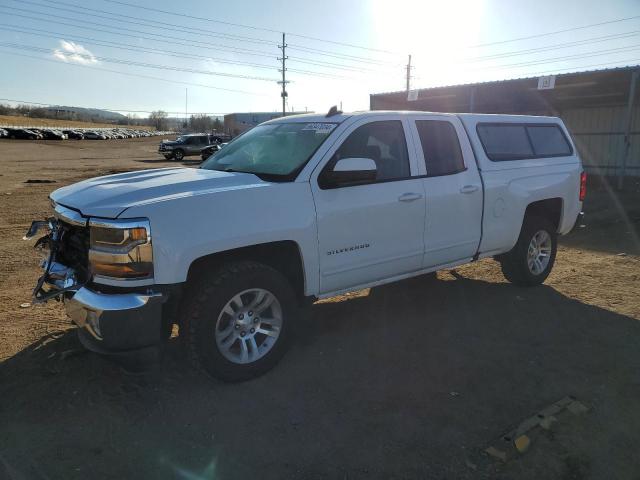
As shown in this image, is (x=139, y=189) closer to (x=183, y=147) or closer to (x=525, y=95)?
(x=525, y=95)

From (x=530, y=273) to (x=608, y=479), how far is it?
3417 millimetres

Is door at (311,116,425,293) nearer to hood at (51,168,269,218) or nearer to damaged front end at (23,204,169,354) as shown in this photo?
hood at (51,168,269,218)

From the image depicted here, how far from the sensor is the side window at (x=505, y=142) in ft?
17.1

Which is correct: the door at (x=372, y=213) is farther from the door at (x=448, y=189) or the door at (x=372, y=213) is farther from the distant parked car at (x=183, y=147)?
the distant parked car at (x=183, y=147)

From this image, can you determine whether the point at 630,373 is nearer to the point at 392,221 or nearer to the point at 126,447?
the point at 392,221

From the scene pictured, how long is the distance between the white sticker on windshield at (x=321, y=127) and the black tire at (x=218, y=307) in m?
1.29

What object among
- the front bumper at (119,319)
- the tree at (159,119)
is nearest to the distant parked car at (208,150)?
the front bumper at (119,319)

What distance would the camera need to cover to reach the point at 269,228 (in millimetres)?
3463

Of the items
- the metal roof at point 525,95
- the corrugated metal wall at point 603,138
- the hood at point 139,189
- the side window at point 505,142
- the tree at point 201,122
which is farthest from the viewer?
the tree at point 201,122

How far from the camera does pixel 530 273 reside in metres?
5.79

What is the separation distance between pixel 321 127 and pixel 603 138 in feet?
67.7

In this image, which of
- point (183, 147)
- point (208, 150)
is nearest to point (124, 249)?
point (208, 150)

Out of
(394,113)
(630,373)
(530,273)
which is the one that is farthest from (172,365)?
(530,273)

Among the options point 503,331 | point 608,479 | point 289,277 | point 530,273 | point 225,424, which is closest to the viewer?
point 608,479
